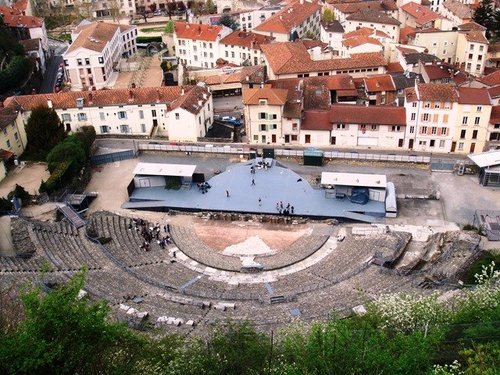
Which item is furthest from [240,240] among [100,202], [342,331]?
[342,331]

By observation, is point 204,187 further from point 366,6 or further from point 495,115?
point 366,6

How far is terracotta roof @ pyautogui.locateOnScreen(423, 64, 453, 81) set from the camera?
272ft

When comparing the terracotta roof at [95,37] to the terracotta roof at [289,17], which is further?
the terracotta roof at [289,17]

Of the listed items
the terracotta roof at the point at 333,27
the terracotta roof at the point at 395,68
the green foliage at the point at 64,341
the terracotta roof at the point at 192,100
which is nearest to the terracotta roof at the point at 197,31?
the terracotta roof at the point at 333,27

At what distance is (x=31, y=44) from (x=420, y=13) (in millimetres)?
75822

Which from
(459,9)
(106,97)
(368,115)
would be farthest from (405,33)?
(106,97)

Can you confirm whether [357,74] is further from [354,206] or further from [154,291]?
[154,291]

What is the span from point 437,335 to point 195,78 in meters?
77.7

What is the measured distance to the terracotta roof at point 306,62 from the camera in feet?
293

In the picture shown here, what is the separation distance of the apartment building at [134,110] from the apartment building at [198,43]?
30.7m

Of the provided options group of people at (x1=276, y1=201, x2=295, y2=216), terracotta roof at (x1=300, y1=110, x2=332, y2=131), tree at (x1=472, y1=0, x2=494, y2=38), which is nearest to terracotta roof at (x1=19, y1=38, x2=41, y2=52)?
terracotta roof at (x1=300, y1=110, x2=332, y2=131)

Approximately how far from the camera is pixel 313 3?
120 meters

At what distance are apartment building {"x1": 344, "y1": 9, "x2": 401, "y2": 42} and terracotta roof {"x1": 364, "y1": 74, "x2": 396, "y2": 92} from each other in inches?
782

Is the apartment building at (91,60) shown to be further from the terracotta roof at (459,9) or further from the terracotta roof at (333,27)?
the terracotta roof at (459,9)
